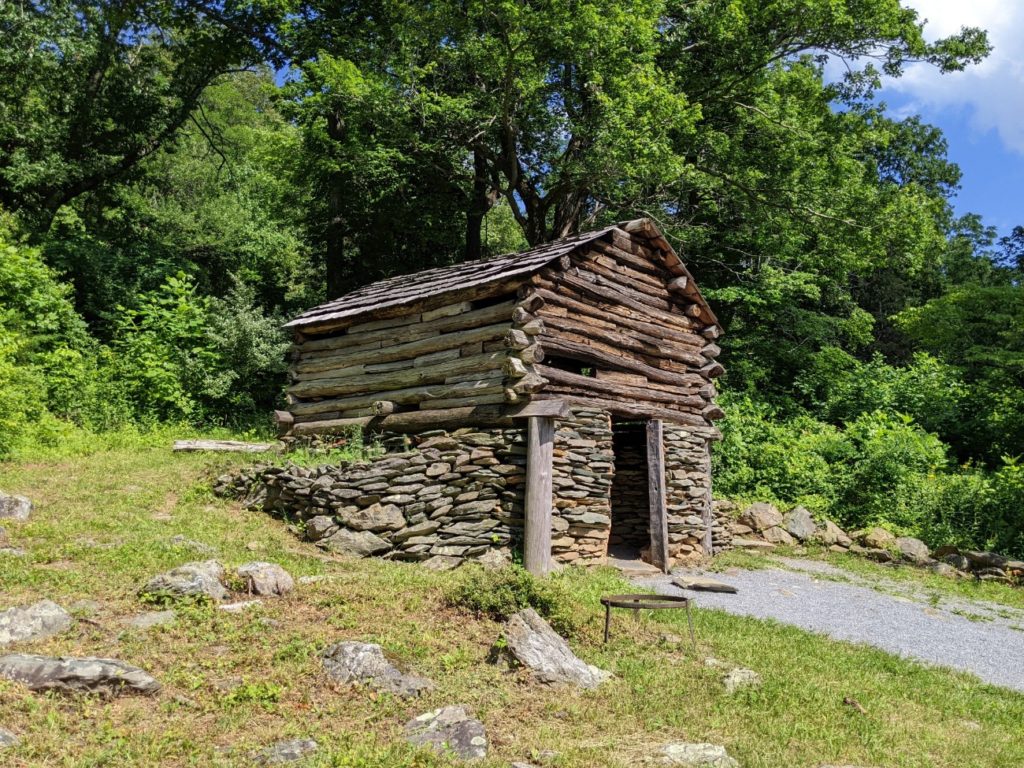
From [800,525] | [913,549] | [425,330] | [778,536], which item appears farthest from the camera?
[800,525]

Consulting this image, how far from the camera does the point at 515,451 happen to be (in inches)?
399

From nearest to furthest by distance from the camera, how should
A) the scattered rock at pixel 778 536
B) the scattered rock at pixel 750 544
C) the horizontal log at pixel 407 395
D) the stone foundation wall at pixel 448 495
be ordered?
the stone foundation wall at pixel 448 495 → the horizontal log at pixel 407 395 → the scattered rock at pixel 750 544 → the scattered rock at pixel 778 536

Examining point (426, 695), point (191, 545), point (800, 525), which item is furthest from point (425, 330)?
point (800, 525)

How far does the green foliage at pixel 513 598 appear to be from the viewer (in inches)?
263

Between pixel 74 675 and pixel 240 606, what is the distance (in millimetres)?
1742

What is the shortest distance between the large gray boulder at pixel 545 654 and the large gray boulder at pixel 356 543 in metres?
3.77

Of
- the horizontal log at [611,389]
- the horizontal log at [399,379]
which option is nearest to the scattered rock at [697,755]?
the horizontal log at [611,389]

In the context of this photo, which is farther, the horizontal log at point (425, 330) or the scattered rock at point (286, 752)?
the horizontal log at point (425, 330)

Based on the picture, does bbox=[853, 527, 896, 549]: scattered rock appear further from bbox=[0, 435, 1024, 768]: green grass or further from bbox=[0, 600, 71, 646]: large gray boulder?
bbox=[0, 600, 71, 646]: large gray boulder

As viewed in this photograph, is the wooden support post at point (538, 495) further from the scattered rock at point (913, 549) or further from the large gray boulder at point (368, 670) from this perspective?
the scattered rock at point (913, 549)

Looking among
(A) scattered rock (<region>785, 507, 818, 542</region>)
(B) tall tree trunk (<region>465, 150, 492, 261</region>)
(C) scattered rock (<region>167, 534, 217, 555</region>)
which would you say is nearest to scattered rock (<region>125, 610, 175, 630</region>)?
(C) scattered rock (<region>167, 534, 217, 555</region>)

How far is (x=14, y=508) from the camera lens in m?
8.97

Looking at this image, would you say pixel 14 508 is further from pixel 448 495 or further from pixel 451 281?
pixel 451 281

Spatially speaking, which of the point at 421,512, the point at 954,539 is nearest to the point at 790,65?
the point at 954,539
